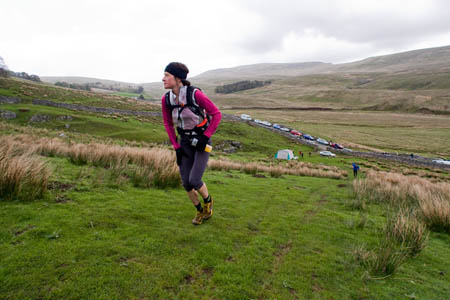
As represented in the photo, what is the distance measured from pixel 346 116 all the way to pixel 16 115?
9624cm

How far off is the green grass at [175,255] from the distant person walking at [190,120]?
1.03m

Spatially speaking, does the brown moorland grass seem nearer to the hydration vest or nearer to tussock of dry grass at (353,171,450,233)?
the hydration vest

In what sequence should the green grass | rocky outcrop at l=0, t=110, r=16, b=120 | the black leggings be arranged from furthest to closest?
rocky outcrop at l=0, t=110, r=16, b=120, the black leggings, the green grass

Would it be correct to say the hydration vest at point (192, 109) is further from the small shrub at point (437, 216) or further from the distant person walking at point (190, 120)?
the small shrub at point (437, 216)

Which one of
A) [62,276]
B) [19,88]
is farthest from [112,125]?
[62,276]

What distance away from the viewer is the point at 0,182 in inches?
185

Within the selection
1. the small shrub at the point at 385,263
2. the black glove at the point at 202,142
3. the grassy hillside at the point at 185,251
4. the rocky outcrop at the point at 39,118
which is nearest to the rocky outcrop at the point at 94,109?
the rocky outcrop at the point at 39,118

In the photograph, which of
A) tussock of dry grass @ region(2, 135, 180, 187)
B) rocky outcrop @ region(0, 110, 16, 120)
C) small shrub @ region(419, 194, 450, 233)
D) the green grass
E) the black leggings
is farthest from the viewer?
rocky outcrop @ region(0, 110, 16, 120)

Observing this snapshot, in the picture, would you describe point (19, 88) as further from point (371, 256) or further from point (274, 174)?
point (371, 256)

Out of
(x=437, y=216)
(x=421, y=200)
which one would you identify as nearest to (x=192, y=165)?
(x=437, y=216)

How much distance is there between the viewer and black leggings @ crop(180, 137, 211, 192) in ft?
15.4

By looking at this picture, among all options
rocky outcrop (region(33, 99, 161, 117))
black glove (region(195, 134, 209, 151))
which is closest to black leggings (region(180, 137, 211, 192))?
black glove (region(195, 134, 209, 151))

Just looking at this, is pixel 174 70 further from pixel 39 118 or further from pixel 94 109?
pixel 94 109

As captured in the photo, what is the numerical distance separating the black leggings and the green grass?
0.84 m
